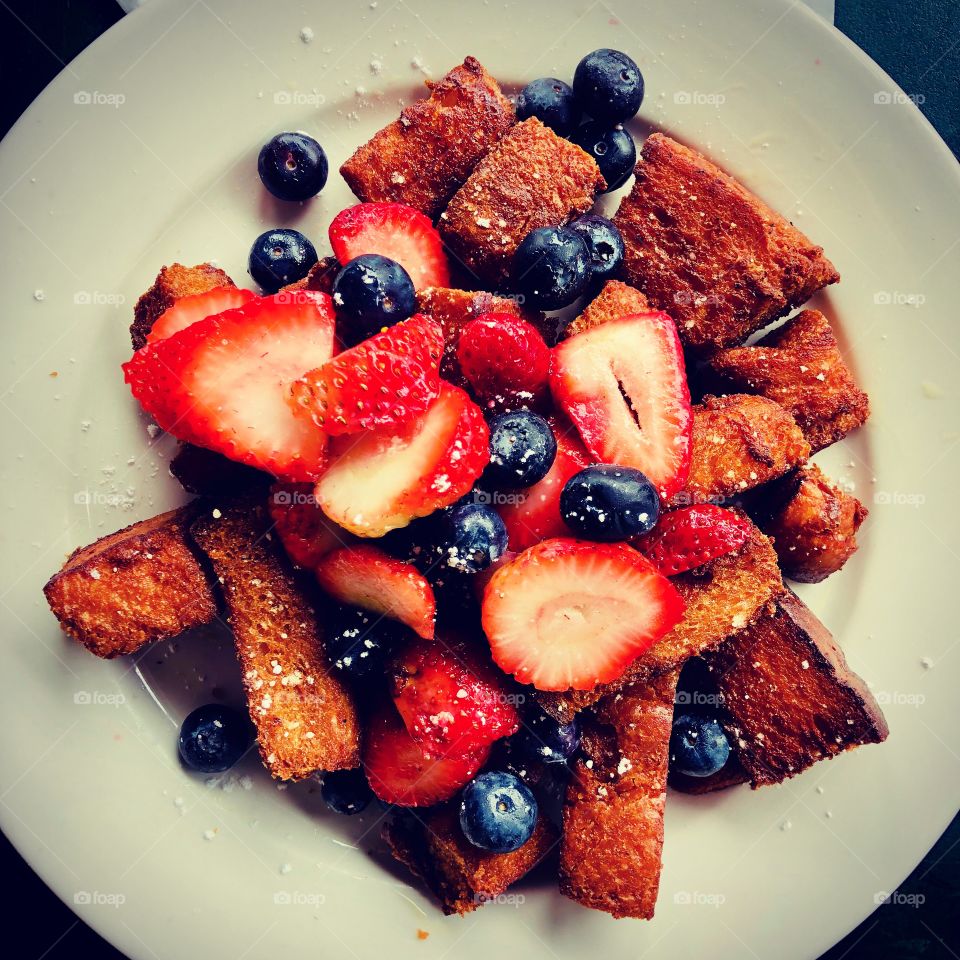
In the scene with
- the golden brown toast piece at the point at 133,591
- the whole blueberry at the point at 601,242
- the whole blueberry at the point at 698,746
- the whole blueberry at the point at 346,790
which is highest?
the whole blueberry at the point at 601,242

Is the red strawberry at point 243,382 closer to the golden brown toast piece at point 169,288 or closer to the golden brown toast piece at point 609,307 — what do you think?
the golden brown toast piece at point 169,288

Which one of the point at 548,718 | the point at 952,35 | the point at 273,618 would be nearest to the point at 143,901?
the point at 273,618

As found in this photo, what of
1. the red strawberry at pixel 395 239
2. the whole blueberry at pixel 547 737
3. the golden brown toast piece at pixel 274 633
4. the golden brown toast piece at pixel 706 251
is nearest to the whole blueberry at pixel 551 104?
the golden brown toast piece at pixel 706 251

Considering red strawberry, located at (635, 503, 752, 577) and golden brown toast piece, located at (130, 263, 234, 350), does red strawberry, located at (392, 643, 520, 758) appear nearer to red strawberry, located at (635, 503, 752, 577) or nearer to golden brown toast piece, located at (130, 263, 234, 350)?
red strawberry, located at (635, 503, 752, 577)

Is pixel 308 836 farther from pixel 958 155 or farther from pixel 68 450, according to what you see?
pixel 958 155

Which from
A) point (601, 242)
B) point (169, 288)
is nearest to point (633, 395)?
point (601, 242)

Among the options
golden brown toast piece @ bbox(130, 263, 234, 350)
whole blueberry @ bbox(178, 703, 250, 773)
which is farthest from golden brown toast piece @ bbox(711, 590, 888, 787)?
golden brown toast piece @ bbox(130, 263, 234, 350)

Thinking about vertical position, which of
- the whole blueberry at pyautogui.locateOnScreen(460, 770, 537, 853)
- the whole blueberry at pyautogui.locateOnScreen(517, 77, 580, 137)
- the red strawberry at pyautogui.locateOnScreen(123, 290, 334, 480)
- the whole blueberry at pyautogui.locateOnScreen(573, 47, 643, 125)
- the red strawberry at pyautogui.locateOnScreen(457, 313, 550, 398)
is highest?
the whole blueberry at pyautogui.locateOnScreen(573, 47, 643, 125)
